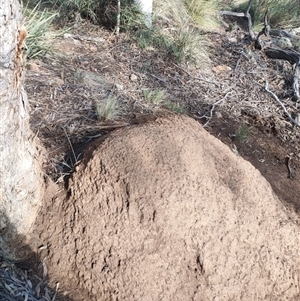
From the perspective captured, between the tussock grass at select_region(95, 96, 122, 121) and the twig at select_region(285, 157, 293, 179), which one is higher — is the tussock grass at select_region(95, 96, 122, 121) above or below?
above

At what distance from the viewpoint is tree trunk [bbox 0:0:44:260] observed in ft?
6.35

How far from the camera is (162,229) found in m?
2.55

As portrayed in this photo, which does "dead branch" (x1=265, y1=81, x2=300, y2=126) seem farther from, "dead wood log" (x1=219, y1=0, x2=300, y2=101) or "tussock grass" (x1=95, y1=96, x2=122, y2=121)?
"tussock grass" (x1=95, y1=96, x2=122, y2=121)

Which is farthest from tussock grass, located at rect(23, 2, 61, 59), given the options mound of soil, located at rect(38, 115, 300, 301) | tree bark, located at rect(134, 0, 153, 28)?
mound of soil, located at rect(38, 115, 300, 301)

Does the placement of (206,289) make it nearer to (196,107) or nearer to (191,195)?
(191,195)

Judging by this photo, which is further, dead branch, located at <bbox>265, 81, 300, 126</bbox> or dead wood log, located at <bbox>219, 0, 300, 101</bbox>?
dead wood log, located at <bbox>219, 0, 300, 101</bbox>

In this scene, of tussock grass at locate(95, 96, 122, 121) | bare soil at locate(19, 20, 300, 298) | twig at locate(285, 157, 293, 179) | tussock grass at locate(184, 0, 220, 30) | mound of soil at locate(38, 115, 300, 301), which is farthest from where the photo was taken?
tussock grass at locate(184, 0, 220, 30)

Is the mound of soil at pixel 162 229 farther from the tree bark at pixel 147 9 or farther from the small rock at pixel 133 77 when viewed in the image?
the tree bark at pixel 147 9

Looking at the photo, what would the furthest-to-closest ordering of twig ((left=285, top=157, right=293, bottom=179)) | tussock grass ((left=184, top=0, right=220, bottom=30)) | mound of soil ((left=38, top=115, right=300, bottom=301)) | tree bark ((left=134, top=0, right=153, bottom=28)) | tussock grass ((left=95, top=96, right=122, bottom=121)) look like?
tussock grass ((left=184, top=0, right=220, bottom=30))
tree bark ((left=134, top=0, right=153, bottom=28))
twig ((left=285, top=157, right=293, bottom=179))
tussock grass ((left=95, top=96, right=122, bottom=121))
mound of soil ((left=38, top=115, right=300, bottom=301))

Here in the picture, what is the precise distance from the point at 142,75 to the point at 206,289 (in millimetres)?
2536

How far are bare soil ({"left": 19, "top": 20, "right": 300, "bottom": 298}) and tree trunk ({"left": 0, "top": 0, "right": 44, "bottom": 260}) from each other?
0.18 meters

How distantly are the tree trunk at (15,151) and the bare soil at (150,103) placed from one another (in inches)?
7.1

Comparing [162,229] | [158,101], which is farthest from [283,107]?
[162,229]

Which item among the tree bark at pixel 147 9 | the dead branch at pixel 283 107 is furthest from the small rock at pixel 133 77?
the dead branch at pixel 283 107
